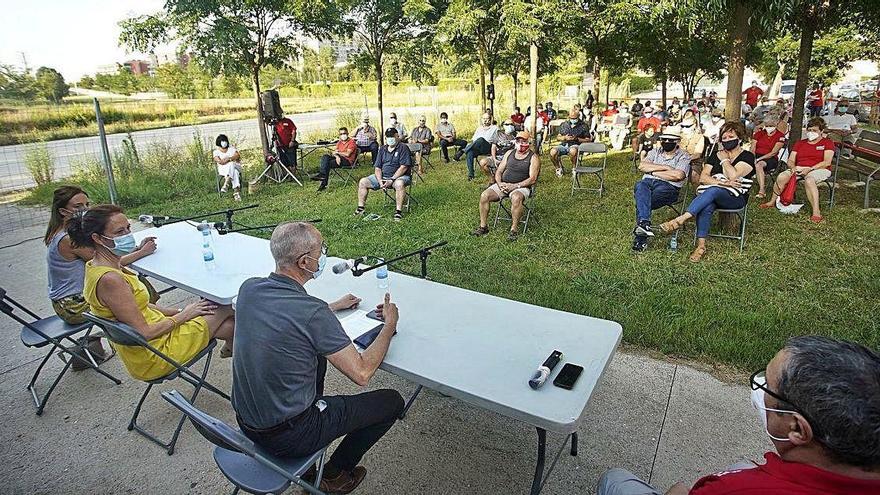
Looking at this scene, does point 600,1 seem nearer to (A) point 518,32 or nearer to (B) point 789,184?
(A) point 518,32

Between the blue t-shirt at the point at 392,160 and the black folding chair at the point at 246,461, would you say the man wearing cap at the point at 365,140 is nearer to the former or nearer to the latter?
the blue t-shirt at the point at 392,160

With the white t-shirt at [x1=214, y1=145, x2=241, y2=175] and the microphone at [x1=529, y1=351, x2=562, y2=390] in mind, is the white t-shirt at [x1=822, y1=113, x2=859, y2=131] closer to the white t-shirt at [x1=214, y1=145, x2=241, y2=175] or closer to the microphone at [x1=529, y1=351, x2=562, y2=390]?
the microphone at [x1=529, y1=351, x2=562, y2=390]

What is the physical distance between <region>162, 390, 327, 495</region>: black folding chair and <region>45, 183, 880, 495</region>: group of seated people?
0.18ft

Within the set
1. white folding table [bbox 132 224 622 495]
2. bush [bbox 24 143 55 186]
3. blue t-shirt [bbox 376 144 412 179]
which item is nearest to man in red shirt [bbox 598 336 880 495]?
white folding table [bbox 132 224 622 495]

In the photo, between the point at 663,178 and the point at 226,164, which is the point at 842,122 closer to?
the point at 663,178

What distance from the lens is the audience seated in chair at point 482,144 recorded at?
9875 millimetres

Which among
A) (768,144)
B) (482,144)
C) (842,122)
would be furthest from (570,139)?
(842,122)

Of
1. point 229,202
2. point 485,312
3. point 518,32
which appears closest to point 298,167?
point 229,202

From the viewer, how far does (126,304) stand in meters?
2.44

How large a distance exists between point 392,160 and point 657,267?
4.33 meters

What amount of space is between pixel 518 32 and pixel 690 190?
465cm

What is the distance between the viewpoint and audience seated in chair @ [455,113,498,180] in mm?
9875

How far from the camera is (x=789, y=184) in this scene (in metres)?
6.27

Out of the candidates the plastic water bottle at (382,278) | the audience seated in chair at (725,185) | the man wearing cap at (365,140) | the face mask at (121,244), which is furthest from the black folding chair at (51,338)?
the man wearing cap at (365,140)
